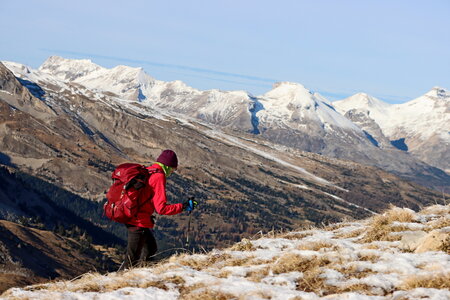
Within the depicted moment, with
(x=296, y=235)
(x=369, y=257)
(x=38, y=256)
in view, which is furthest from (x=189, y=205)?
(x=38, y=256)

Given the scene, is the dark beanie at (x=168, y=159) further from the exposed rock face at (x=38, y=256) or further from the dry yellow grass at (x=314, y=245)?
the exposed rock face at (x=38, y=256)

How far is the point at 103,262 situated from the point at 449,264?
201189 millimetres

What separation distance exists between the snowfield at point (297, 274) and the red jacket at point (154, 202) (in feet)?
4.69

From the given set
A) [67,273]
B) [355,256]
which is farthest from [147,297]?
[67,273]

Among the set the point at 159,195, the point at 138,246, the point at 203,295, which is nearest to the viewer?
the point at 203,295

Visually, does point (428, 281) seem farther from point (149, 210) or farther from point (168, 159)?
point (168, 159)

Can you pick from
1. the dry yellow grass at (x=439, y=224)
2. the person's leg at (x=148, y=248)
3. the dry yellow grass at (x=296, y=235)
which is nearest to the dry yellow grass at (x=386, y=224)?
the dry yellow grass at (x=439, y=224)

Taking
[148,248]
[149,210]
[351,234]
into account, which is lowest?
[148,248]

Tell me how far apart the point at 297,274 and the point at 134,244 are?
5.63 m

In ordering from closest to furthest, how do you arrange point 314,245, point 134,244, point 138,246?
point 314,245 → point 134,244 → point 138,246

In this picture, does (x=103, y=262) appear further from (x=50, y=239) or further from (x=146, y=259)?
(x=146, y=259)

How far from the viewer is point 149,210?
1466cm

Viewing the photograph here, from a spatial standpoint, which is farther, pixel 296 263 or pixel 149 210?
pixel 149 210

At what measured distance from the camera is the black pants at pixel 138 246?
48.5 feet
